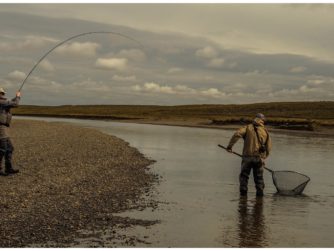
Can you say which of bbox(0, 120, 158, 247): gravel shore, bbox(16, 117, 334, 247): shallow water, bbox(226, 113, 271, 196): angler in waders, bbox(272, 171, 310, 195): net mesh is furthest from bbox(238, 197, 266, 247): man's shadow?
bbox(0, 120, 158, 247): gravel shore

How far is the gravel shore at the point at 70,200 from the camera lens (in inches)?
371

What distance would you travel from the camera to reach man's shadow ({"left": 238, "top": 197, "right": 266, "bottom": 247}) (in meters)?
9.74

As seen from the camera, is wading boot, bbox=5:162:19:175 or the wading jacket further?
wading boot, bbox=5:162:19:175

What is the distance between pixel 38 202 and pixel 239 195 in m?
6.05

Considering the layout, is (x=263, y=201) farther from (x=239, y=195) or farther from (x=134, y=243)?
(x=134, y=243)

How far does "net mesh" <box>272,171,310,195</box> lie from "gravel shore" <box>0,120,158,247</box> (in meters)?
4.01

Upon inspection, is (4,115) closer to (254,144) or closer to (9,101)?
(9,101)

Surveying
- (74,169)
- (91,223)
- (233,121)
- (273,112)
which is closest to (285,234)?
(91,223)

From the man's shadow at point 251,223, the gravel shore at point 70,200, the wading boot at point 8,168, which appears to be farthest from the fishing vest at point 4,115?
the man's shadow at point 251,223

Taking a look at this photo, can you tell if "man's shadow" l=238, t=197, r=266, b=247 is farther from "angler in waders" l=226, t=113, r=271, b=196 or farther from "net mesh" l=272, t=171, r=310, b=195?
"net mesh" l=272, t=171, r=310, b=195

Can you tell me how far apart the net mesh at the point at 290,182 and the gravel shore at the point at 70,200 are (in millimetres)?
4008

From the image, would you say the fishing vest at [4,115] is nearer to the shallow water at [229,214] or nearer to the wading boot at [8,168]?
the wading boot at [8,168]

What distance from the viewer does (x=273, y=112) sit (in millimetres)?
125188

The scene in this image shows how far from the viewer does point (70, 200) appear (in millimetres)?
12562
